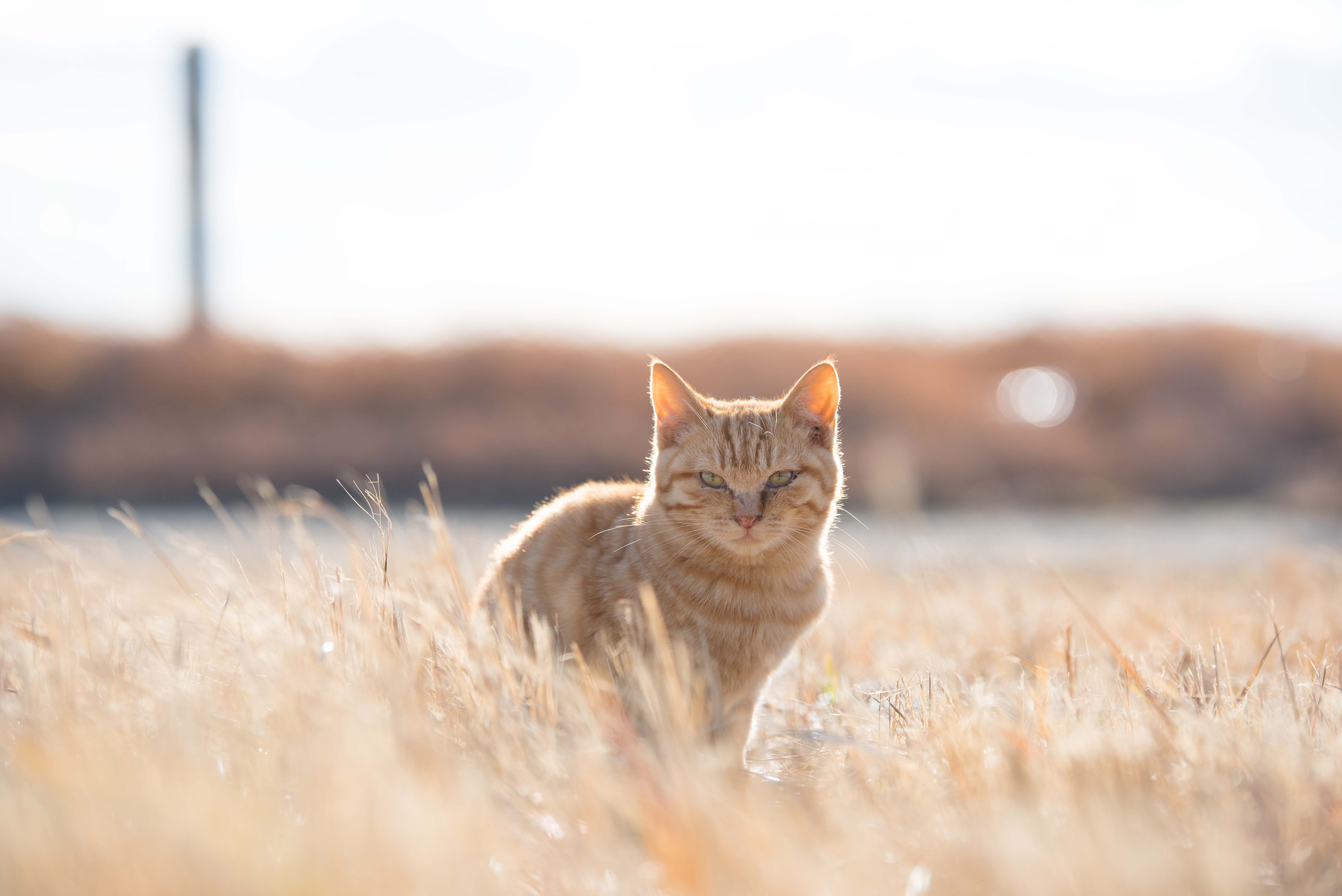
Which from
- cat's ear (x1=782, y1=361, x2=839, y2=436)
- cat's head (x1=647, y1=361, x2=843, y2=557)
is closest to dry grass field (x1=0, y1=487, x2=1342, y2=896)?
cat's head (x1=647, y1=361, x2=843, y2=557)

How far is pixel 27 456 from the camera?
865 centimetres

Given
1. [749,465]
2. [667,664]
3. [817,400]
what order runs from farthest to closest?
1. [817,400]
2. [749,465]
3. [667,664]

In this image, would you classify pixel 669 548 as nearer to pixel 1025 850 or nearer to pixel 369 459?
pixel 1025 850

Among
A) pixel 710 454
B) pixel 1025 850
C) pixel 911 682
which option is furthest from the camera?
pixel 710 454

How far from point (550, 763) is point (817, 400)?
5.10ft

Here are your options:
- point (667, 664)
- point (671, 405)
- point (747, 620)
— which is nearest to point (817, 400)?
point (671, 405)

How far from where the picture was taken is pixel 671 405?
9.02 ft

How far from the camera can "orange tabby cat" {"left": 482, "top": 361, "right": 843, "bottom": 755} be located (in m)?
2.27

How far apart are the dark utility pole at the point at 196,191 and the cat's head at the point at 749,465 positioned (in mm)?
10918

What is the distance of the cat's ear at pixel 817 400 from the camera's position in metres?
2.68

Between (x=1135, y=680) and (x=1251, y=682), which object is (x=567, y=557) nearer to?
(x=1135, y=680)

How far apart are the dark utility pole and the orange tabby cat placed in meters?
10.9

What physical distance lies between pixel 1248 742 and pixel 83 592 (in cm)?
266

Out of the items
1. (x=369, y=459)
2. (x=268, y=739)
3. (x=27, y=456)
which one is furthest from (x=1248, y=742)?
(x=27, y=456)
